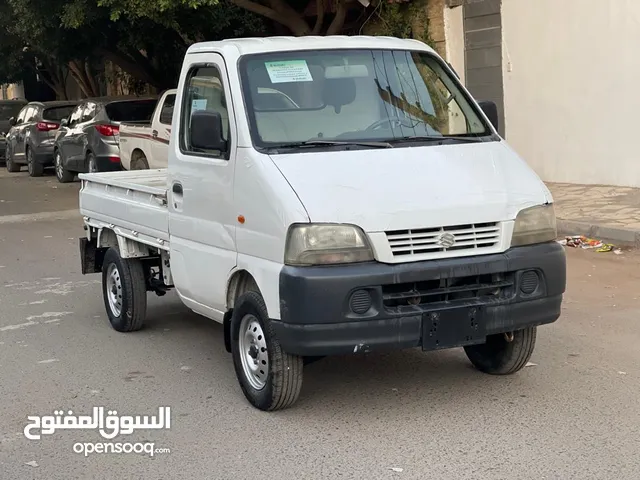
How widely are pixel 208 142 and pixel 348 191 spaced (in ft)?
3.39

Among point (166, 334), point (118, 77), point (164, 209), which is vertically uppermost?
point (118, 77)

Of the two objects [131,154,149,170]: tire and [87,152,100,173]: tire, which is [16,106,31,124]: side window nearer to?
[87,152,100,173]: tire

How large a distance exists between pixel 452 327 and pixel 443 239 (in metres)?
0.47

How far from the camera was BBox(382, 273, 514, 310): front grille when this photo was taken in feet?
16.9

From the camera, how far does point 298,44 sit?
619 centimetres

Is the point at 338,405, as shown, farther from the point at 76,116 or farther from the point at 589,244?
the point at 76,116

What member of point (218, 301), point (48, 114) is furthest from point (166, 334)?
point (48, 114)

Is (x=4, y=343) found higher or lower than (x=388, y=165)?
lower

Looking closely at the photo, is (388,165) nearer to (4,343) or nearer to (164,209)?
(164,209)

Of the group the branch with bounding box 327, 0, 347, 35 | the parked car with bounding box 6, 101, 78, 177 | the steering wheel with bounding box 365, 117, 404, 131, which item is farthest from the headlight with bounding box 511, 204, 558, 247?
the parked car with bounding box 6, 101, 78, 177

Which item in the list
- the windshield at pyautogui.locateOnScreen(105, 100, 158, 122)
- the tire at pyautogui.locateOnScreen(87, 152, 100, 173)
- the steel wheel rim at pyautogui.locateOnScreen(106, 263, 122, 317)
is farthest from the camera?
the tire at pyautogui.locateOnScreen(87, 152, 100, 173)

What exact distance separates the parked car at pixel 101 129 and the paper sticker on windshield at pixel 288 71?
12.5 metres

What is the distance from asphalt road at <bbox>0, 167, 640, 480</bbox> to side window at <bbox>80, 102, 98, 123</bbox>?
36.4 ft

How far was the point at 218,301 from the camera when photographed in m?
5.95
